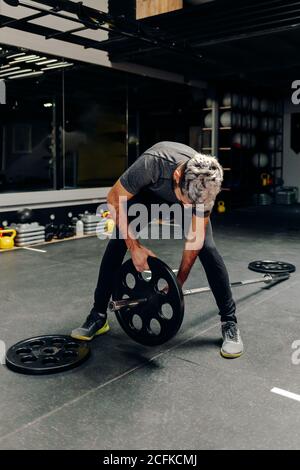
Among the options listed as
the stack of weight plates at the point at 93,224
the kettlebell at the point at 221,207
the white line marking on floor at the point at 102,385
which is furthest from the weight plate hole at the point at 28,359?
the kettlebell at the point at 221,207

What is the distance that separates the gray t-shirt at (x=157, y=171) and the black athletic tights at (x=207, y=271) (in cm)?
10

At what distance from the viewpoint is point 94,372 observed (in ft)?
4.98

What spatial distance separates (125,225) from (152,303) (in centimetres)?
30

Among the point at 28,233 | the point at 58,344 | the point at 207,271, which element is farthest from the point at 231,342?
the point at 28,233

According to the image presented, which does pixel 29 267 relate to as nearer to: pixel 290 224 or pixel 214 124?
pixel 290 224

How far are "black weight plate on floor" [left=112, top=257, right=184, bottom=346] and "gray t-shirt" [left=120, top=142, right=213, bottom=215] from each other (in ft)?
0.82

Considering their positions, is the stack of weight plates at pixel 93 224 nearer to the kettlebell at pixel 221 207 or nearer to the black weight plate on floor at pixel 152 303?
the kettlebell at pixel 221 207

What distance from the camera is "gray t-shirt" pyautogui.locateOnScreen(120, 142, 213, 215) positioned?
1.50 meters

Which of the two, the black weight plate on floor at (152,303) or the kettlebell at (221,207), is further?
the kettlebell at (221,207)

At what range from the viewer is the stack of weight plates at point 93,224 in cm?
446

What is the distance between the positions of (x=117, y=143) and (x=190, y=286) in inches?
133

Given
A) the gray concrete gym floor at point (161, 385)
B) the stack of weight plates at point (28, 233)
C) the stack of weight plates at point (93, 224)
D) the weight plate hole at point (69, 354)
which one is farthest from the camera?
the stack of weight plates at point (93, 224)

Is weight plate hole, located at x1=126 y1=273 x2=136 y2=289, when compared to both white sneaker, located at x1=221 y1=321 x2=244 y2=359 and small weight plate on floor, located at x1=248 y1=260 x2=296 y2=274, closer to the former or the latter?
small weight plate on floor, located at x1=248 y1=260 x2=296 y2=274

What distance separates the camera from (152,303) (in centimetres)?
163
